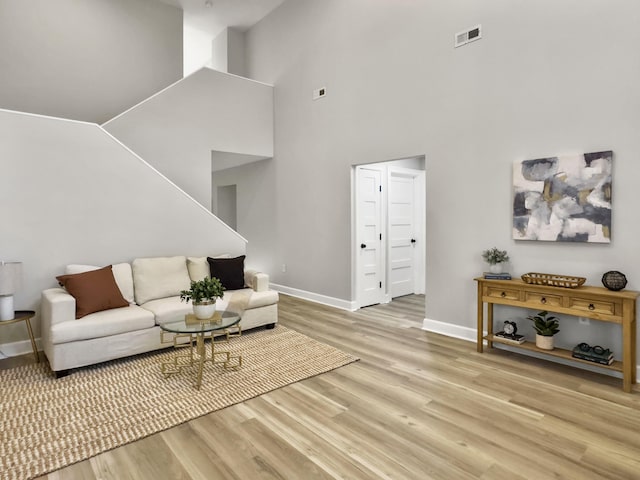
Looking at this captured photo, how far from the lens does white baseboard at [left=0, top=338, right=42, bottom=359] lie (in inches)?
145

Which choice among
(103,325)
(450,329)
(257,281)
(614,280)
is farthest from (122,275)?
(614,280)

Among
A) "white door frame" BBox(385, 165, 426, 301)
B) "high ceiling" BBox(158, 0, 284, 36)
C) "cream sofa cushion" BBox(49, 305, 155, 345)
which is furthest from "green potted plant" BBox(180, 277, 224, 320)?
"high ceiling" BBox(158, 0, 284, 36)

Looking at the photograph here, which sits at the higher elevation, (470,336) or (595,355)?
(595,355)

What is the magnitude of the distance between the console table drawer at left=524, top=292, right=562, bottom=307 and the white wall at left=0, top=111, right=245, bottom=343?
3972 millimetres

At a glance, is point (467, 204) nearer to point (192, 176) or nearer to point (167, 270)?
point (167, 270)

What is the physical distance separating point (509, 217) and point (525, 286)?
0.76 meters

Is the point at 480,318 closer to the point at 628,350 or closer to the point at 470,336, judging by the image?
the point at 470,336

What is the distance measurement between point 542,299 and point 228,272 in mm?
3370

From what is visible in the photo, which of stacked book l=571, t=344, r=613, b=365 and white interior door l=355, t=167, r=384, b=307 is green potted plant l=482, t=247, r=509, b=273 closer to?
stacked book l=571, t=344, r=613, b=365

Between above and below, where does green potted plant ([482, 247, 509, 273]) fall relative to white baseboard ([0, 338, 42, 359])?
above

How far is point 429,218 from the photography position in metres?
4.48

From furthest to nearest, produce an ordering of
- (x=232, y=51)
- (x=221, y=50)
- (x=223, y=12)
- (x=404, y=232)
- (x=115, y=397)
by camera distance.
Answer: (x=221, y=50), (x=232, y=51), (x=223, y=12), (x=404, y=232), (x=115, y=397)

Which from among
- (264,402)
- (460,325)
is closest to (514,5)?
(460,325)

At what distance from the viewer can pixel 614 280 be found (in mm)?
2992
